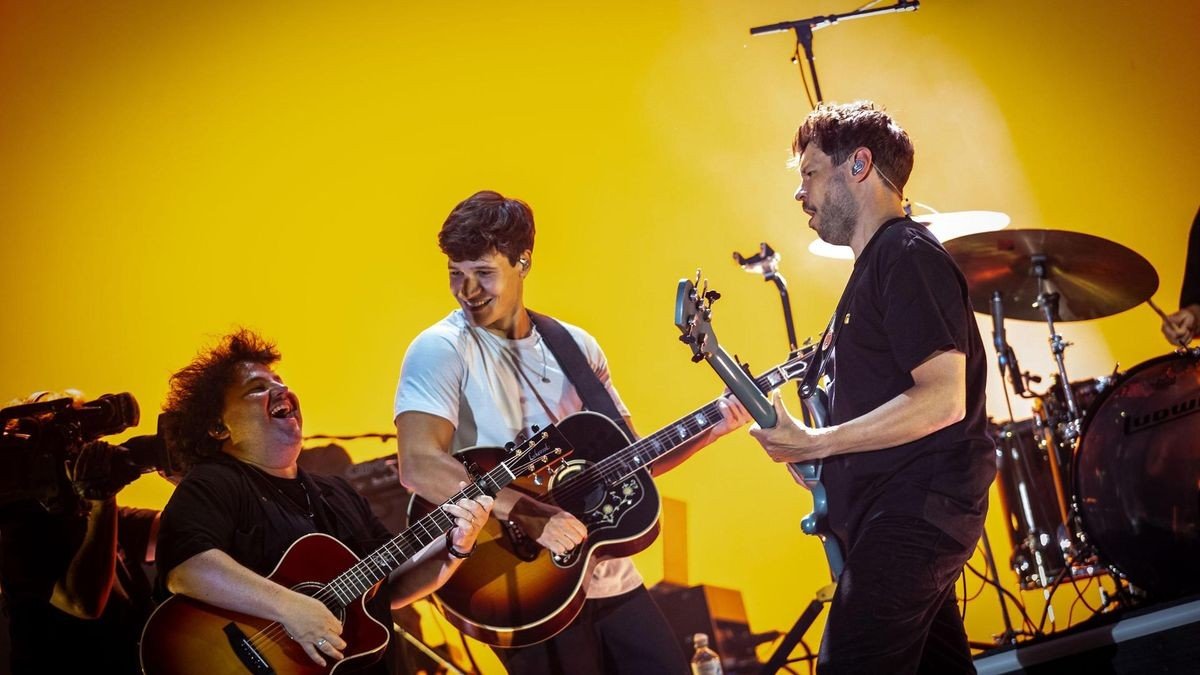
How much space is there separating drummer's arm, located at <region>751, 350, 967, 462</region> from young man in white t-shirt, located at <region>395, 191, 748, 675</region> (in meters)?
1.24

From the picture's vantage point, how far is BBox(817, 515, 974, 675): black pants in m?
2.50

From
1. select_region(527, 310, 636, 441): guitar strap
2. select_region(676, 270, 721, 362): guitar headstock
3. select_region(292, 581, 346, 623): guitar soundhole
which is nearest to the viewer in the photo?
select_region(676, 270, 721, 362): guitar headstock

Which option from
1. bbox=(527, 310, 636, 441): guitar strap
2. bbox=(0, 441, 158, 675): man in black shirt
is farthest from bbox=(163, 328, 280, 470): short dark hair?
bbox=(527, 310, 636, 441): guitar strap

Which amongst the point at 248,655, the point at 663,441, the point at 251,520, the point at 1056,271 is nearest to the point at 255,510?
the point at 251,520

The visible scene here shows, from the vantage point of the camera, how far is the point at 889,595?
252 cm

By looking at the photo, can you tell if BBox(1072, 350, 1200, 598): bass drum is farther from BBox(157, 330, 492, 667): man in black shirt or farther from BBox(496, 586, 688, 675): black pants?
BBox(157, 330, 492, 667): man in black shirt

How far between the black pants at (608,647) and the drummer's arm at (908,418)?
53.0 inches

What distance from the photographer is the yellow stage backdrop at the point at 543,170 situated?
4.58 meters

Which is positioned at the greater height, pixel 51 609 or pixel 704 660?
pixel 51 609

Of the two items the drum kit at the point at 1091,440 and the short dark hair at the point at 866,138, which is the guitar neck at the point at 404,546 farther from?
the drum kit at the point at 1091,440

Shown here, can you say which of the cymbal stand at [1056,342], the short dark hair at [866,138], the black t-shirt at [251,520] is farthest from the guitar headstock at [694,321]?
the cymbal stand at [1056,342]

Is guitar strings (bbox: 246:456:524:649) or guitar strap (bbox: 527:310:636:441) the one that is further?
guitar strap (bbox: 527:310:636:441)

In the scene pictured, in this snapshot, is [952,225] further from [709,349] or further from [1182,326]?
[709,349]

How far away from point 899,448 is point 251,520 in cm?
222
